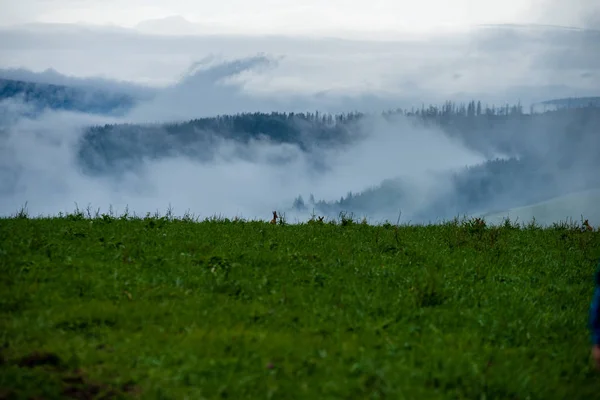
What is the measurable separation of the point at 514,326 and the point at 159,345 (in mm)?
5060

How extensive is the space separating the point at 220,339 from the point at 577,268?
9.04 m

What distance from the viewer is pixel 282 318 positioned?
9438 mm

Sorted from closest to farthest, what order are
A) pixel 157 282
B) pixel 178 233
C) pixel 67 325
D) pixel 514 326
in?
pixel 67 325 < pixel 514 326 < pixel 157 282 < pixel 178 233

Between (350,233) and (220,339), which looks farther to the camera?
(350,233)

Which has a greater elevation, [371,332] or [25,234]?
[25,234]

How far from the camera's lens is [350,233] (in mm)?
16891

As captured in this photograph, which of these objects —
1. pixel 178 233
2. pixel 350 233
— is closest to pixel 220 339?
pixel 178 233


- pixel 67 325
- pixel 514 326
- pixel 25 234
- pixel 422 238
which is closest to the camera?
pixel 67 325

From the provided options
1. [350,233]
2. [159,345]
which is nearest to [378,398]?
[159,345]

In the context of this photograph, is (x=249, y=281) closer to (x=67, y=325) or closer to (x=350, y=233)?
(x=67, y=325)

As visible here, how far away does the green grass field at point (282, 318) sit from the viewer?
7.30 m

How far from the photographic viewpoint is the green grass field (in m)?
7.30

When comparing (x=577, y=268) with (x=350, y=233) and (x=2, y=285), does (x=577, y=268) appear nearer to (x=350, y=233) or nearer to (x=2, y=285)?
(x=350, y=233)

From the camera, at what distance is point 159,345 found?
822cm
